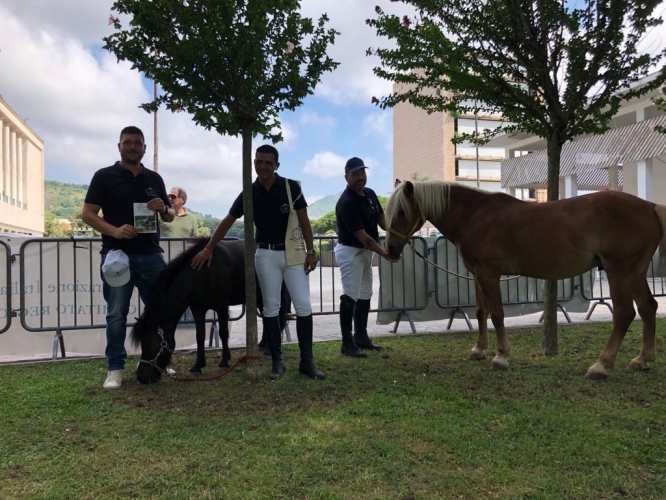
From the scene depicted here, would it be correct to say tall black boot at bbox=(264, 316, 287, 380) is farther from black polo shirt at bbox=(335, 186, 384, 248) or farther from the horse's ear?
the horse's ear

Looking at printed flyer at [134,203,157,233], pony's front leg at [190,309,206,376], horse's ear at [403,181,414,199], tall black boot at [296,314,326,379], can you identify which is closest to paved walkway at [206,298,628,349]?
pony's front leg at [190,309,206,376]

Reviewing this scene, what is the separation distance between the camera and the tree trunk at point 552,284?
499 centimetres

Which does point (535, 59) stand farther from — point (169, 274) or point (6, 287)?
point (6, 287)

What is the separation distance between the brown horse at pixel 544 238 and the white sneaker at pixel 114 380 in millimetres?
2814

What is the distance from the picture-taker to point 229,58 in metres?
3.70

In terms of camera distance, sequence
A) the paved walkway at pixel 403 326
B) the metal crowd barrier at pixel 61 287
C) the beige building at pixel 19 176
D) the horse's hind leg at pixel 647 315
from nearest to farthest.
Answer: the horse's hind leg at pixel 647 315, the metal crowd barrier at pixel 61 287, the paved walkway at pixel 403 326, the beige building at pixel 19 176

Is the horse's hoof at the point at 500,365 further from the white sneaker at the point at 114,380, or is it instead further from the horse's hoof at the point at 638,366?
the white sneaker at the point at 114,380

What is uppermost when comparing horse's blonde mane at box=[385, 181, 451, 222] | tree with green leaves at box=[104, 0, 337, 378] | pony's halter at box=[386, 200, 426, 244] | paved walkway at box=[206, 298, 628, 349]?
tree with green leaves at box=[104, 0, 337, 378]

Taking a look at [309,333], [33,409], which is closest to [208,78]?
[309,333]

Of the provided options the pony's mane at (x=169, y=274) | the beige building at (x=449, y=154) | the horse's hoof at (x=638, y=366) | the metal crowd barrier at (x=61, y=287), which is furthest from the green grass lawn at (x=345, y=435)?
the beige building at (x=449, y=154)

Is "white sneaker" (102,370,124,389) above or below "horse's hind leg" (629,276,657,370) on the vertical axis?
below

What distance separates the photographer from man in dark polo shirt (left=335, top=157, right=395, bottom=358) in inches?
204

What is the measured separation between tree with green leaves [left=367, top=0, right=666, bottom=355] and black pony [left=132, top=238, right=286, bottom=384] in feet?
9.48

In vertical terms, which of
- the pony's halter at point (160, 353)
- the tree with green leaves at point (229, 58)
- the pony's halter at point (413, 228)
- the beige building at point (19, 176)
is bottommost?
the pony's halter at point (160, 353)
